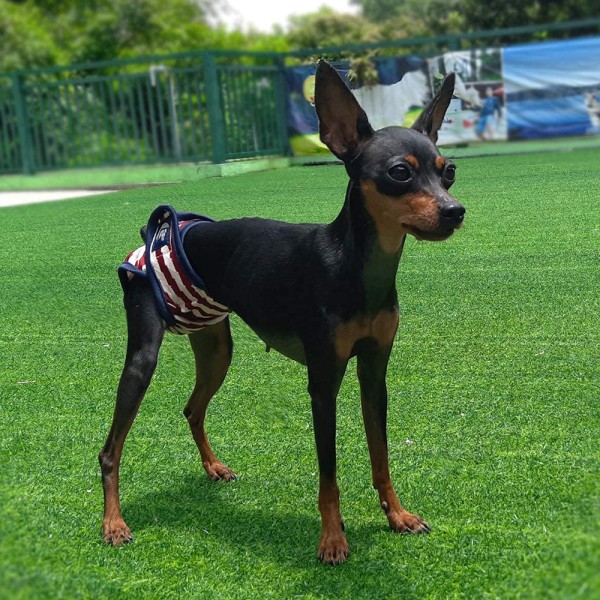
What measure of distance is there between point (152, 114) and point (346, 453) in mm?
12444

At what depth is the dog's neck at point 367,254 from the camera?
277cm

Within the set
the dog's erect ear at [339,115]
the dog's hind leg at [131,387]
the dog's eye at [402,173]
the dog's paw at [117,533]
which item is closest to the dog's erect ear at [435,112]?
the dog's erect ear at [339,115]

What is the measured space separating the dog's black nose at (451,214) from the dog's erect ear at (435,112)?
0.44 meters

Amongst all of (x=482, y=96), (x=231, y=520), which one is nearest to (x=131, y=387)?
(x=231, y=520)

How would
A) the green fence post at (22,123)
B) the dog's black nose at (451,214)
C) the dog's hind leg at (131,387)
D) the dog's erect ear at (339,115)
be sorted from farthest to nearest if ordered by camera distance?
the green fence post at (22,123)
the dog's hind leg at (131,387)
the dog's erect ear at (339,115)
the dog's black nose at (451,214)

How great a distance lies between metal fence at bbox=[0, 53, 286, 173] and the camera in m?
14.7

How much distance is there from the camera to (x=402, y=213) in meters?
2.60

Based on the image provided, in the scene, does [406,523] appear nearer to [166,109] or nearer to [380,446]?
[380,446]

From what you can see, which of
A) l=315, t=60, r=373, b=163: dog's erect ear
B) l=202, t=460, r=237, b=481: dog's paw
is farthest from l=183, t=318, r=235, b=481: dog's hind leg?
l=315, t=60, r=373, b=163: dog's erect ear

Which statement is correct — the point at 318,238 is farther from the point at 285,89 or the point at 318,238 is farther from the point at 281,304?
the point at 285,89

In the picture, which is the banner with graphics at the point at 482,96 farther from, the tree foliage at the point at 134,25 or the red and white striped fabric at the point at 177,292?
the tree foliage at the point at 134,25

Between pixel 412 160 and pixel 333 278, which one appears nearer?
pixel 412 160

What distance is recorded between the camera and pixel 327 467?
288cm

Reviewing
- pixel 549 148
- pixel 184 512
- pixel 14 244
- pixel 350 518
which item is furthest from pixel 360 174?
pixel 549 148
